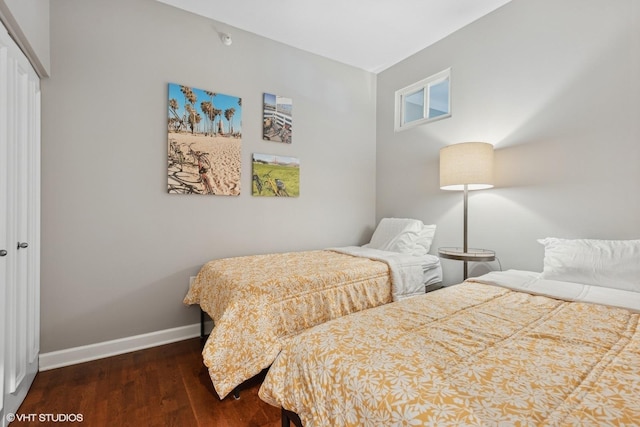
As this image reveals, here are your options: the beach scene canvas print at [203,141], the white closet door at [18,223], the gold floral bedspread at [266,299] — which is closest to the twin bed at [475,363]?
the gold floral bedspread at [266,299]

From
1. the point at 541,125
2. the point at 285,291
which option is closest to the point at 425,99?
the point at 541,125

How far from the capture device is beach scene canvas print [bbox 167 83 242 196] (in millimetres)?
2498

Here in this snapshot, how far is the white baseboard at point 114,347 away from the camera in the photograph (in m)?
2.08

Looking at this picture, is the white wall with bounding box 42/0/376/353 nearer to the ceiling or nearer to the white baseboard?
the white baseboard

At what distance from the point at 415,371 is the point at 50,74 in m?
2.89

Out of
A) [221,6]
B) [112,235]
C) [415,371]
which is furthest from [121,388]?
[221,6]

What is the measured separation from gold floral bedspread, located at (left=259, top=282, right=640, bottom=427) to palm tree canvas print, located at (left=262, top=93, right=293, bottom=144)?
2.16 meters

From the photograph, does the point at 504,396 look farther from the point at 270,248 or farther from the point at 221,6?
the point at 221,6

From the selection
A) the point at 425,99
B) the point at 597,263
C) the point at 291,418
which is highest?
the point at 425,99

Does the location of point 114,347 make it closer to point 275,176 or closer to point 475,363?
point 275,176

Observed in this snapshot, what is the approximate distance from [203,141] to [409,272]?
Result: 6.93ft

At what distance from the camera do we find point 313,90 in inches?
129

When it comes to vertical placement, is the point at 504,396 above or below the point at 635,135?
below

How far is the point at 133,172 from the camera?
2.36m
